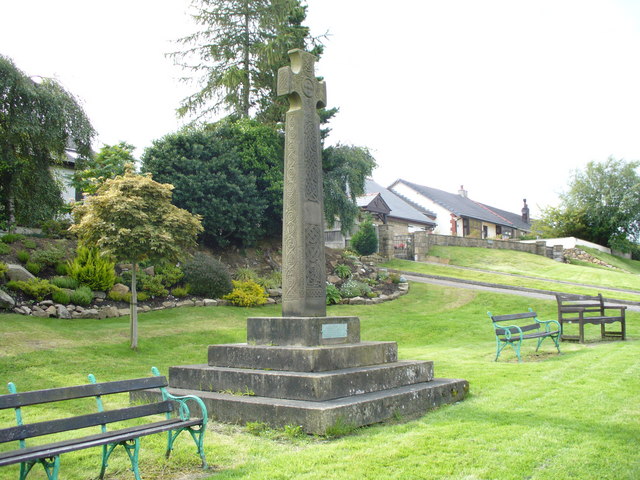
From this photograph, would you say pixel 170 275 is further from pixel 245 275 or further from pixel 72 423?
pixel 72 423

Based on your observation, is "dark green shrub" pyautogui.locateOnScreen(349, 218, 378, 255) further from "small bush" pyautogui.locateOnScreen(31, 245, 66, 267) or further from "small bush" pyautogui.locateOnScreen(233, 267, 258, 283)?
"small bush" pyautogui.locateOnScreen(31, 245, 66, 267)

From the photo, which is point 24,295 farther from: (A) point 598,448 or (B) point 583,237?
(B) point 583,237

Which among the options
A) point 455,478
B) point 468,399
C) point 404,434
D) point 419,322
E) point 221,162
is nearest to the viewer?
point 455,478

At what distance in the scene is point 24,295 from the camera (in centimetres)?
1413

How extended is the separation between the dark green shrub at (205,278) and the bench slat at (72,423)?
13.1m

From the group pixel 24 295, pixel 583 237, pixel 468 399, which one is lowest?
pixel 468 399

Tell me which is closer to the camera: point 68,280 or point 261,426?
point 261,426

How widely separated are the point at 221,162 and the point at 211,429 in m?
16.1

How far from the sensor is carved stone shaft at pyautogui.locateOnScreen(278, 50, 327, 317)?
714 centimetres

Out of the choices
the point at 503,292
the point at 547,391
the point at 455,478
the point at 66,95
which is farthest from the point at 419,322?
the point at 66,95

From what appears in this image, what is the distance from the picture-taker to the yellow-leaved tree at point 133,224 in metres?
12.1

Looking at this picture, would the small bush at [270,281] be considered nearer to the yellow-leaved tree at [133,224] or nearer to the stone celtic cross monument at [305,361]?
the yellow-leaved tree at [133,224]

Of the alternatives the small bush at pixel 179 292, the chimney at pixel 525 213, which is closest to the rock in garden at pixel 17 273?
the small bush at pixel 179 292

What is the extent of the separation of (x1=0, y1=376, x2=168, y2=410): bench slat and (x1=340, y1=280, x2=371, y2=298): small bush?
15604 millimetres
